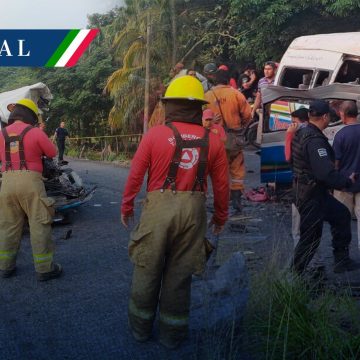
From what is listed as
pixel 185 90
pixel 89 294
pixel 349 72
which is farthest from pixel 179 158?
pixel 349 72

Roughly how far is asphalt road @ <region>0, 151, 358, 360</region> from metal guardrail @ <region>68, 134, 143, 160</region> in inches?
499

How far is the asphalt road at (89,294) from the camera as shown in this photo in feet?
12.2

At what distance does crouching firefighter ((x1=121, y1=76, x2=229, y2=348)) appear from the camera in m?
3.68

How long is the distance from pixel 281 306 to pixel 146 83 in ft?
49.1

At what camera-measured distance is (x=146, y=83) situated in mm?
18000

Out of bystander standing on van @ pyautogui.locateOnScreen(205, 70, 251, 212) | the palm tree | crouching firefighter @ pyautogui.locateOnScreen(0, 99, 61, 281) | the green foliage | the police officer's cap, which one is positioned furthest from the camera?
the palm tree

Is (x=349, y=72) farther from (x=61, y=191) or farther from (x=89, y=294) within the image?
(x=89, y=294)

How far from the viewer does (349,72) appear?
10352mm

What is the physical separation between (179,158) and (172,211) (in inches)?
14.2

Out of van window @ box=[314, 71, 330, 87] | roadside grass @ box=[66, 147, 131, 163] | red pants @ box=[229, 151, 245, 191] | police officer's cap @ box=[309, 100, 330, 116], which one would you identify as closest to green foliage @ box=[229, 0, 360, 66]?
van window @ box=[314, 71, 330, 87]

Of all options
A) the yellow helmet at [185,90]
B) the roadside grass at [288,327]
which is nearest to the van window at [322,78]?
the roadside grass at [288,327]

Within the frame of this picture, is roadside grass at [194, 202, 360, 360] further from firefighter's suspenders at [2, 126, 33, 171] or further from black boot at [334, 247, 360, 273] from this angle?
firefighter's suspenders at [2, 126, 33, 171]

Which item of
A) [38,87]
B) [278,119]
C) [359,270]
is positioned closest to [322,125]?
[359,270]

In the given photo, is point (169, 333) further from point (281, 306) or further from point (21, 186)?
point (21, 186)
